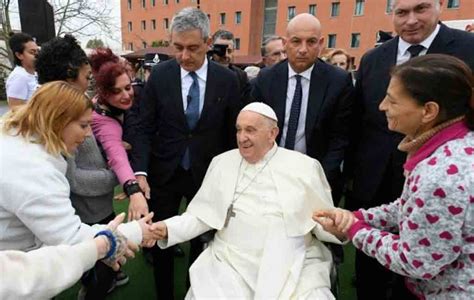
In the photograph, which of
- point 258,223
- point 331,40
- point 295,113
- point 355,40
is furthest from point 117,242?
point 331,40

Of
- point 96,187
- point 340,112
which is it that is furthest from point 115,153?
point 340,112

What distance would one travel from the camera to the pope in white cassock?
222 centimetres

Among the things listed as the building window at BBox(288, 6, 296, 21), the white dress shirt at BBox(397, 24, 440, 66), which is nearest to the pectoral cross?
the white dress shirt at BBox(397, 24, 440, 66)

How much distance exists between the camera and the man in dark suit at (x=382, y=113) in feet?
8.25

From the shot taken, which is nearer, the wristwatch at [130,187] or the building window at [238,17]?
the wristwatch at [130,187]

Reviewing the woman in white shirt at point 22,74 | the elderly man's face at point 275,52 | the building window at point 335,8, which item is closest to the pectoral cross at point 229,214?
the elderly man's face at point 275,52

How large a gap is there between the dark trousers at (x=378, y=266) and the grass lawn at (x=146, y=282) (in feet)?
1.56

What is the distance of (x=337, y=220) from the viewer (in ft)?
6.85

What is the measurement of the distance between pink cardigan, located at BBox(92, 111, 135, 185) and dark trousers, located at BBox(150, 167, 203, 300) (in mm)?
403

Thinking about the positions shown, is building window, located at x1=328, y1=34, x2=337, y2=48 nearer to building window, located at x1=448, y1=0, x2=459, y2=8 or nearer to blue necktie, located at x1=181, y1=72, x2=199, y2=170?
building window, located at x1=448, y1=0, x2=459, y2=8

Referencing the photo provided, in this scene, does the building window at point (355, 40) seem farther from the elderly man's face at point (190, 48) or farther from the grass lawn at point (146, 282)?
the elderly man's face at point (190, 48)

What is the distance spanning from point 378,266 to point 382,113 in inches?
49.4

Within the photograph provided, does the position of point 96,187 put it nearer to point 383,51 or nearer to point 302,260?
point 302,260

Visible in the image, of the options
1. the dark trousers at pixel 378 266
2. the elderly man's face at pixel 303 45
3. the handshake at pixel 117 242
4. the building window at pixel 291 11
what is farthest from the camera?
the building window at pixel 291 11
